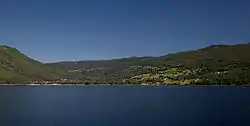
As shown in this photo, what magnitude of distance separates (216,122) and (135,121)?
16184 mm

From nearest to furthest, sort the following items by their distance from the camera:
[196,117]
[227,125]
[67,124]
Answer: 1. [227,125]
2. [67,124]
3. [196,117]

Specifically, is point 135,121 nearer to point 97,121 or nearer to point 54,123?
point 97,121

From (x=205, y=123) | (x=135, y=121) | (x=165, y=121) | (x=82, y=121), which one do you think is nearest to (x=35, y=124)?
(x=82, y=121)

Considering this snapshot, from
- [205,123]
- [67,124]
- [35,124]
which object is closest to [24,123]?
[35,124]

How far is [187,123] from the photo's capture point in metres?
76.8

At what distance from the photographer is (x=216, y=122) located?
77.6 m

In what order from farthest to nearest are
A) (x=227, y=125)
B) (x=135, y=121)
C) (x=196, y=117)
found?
1. (x=196, y=117)
2. (x=135, y=121)
3. (x=227, y=125)

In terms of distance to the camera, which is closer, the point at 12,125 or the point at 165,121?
the point at 12,125

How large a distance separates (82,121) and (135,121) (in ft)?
36.0

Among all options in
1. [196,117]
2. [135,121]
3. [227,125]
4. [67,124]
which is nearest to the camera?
[227,125]

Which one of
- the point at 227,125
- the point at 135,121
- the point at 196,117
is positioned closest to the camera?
the point at 227,125

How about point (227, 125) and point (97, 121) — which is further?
point (97, 121)

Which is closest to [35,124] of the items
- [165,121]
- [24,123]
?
[24,123]

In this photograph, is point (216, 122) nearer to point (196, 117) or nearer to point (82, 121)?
point (196, 117)
